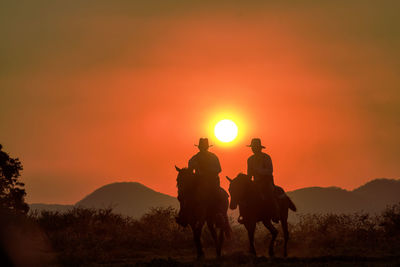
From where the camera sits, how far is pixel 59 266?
17969 mm

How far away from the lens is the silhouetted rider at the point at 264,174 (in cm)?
1934

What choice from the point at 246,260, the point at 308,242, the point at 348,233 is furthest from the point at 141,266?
the point at 348,233

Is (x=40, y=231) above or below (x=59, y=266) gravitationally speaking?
above

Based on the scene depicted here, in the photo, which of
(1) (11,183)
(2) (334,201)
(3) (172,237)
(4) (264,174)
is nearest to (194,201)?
(4) (264,174)

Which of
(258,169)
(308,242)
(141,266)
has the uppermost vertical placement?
(258,169)

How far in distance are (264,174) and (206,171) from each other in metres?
1.89

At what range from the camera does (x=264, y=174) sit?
19.4 metres

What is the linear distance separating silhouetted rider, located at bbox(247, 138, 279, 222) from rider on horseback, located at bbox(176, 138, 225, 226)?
1.16 meters

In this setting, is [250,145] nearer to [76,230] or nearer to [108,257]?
[108,257]

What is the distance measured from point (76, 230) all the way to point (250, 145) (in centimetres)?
1059

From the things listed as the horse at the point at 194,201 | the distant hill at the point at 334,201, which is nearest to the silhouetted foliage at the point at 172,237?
the horse at the point at 194,201

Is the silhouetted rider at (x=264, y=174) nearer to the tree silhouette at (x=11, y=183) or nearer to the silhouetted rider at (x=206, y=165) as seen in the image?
the silhouetted rider at (x=206, y=165)

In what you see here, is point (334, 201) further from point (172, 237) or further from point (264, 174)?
point (264, 174)

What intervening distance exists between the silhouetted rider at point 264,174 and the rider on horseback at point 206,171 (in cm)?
116
